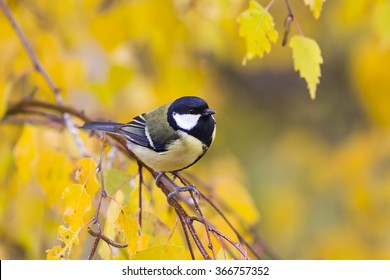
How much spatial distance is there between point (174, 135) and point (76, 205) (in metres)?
0.59

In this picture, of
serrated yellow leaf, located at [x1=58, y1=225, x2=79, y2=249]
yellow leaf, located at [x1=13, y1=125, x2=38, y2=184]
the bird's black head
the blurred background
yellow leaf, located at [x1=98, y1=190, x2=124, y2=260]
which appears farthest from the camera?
the blurred background

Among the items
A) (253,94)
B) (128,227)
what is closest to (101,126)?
(128,227)

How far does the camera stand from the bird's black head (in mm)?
2088

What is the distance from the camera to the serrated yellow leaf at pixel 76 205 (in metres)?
1.67

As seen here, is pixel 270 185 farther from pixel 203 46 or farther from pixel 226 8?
pixel 226 8

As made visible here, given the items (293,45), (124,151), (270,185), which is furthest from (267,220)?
(293,45)

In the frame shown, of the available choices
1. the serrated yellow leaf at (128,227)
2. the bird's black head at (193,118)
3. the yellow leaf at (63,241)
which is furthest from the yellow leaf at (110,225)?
the bird's black head at (193,118)

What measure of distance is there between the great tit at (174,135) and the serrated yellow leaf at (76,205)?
46cm

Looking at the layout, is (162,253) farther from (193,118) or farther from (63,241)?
(193,118)

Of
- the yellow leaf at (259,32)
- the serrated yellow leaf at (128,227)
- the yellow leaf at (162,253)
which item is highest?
the yellow leaf at (259,32)

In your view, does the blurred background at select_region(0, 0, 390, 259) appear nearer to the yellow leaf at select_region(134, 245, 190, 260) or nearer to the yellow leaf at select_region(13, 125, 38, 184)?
the yellow leaf at select_region(13, 125, 38, 184)

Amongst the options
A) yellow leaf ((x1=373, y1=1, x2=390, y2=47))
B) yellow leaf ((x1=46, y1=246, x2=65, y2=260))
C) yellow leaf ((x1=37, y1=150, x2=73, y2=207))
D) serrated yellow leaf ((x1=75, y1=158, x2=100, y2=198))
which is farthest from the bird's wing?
yellow leaf ((x1=373, y1=1, x2=390, y2=47))

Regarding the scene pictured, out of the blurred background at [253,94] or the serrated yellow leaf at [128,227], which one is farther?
the blurred background at [253,94]

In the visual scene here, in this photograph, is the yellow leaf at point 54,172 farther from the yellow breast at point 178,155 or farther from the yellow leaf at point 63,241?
the yellow leaf at point 63,241
